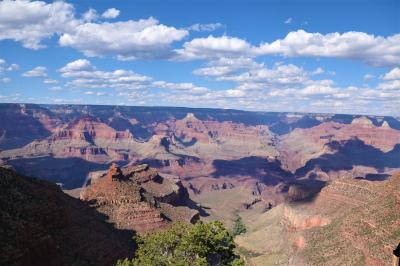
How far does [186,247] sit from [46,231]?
32200 millimetres

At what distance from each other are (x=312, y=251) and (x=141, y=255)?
64.4 m

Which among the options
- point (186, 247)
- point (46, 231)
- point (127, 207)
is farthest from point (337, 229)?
point (186, 247)

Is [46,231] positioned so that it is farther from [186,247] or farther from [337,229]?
[337,229]

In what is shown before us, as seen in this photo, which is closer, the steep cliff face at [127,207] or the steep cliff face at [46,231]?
the steep cliff face at [46,231]

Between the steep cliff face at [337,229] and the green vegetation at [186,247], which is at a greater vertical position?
the green vegetation at [186,247]

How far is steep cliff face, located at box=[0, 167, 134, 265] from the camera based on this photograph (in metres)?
61.0

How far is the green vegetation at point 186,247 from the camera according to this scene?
44.2 m

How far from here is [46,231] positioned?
6894cm

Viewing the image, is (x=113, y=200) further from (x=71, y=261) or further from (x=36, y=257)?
(x=36, y=257)

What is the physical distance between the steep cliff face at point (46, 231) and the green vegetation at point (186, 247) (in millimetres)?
21595

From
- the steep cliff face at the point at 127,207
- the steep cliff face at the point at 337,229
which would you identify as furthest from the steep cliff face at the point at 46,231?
the steep cliff face at the point at 337,229

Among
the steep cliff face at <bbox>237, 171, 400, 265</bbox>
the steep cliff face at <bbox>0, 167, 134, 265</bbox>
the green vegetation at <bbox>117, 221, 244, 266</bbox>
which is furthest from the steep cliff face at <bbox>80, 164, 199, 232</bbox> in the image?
the green vegetation at <bbox>117, 221, 244, 266</bbox>

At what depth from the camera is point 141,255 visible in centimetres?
4506

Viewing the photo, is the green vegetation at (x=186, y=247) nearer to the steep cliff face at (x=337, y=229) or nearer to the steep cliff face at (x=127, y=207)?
the steep cliff face at (x=337, y=229)
